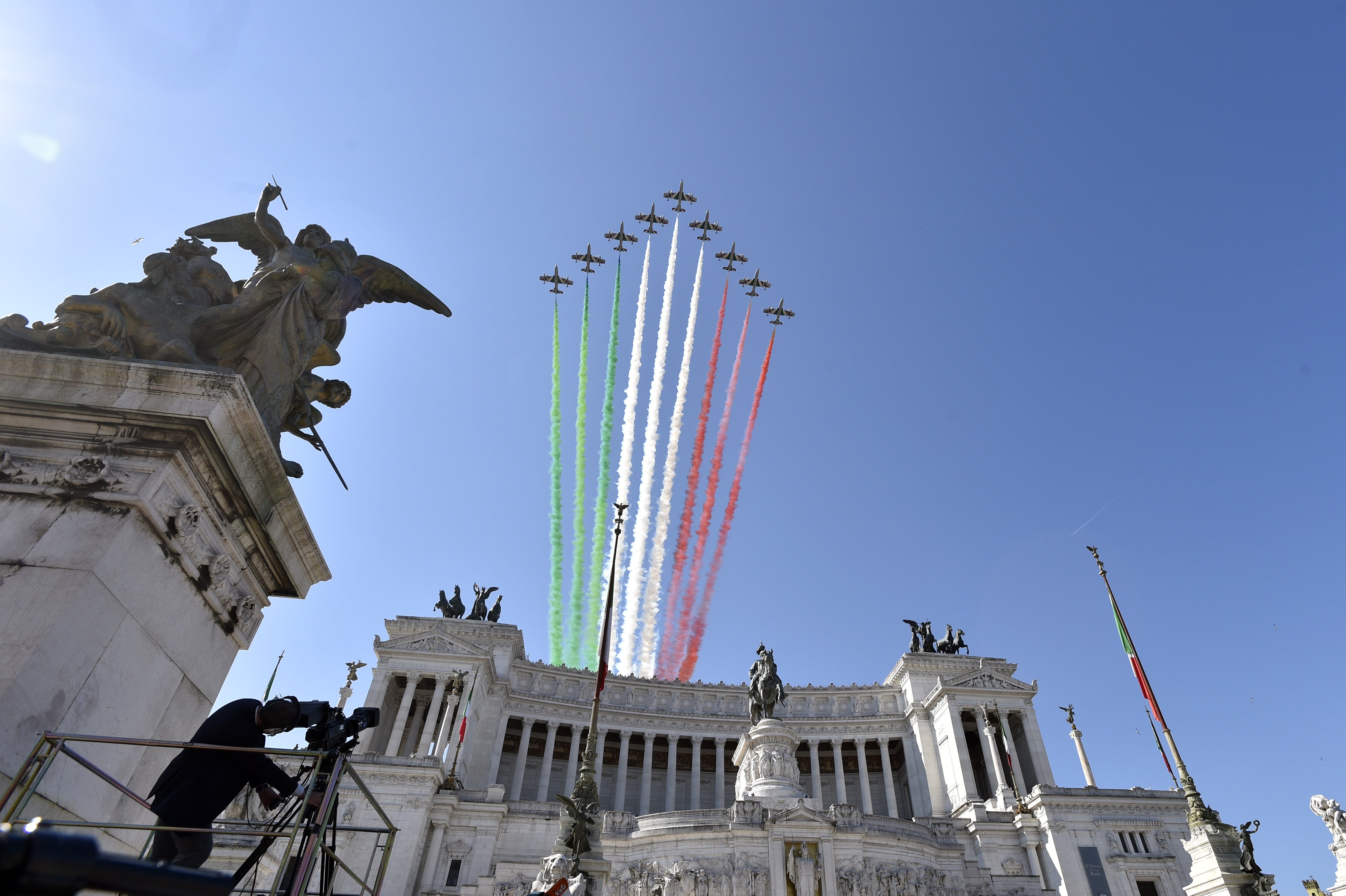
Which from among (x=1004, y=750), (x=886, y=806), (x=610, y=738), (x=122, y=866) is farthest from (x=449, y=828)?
(x=122, y=866)

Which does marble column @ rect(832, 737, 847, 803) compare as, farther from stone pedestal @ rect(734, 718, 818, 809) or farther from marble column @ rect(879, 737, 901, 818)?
stone pedestal @ rect(734, 718, 818, 809)

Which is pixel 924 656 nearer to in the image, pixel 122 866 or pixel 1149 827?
pixel 1149 827

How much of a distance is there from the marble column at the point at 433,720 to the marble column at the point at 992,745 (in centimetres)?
3838

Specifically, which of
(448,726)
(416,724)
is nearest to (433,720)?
(448,726)

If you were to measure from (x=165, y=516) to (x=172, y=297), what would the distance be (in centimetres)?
276

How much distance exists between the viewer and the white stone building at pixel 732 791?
1241 inches

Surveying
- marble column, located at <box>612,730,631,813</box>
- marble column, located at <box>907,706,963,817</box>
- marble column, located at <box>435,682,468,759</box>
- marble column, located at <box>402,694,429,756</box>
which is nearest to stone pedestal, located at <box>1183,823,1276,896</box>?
marble column, located at <box>907,706,963,817</box>

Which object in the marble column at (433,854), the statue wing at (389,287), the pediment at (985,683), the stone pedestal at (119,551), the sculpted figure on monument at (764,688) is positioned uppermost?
the pediment at (985,683)

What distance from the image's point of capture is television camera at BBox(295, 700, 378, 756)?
5344mm

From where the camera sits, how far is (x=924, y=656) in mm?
64812

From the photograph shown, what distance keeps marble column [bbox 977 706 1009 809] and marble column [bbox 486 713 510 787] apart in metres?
34.8

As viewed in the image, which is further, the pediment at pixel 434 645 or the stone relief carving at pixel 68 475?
the pediment at pixel 434 645

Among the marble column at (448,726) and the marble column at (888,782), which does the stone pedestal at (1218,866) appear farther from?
the marble column at (888,782)

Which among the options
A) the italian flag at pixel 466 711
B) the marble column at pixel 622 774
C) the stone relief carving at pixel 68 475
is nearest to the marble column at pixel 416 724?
the italian flag at pixel 466 711
